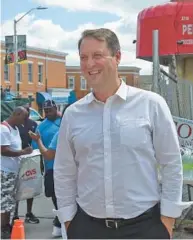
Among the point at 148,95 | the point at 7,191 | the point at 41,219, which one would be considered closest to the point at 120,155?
the point at 148,95

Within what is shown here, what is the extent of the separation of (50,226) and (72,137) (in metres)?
4.08

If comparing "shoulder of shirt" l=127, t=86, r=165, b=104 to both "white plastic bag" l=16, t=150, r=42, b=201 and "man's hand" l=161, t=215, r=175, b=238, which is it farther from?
"white plastic bag" l=16, t=150, r=42, b=201

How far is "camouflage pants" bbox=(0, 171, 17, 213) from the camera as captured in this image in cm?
582

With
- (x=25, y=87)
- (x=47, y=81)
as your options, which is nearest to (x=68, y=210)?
(x=25, y=87)

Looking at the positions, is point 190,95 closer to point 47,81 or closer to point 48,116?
point 48,116

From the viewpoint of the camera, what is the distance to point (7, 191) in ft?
19.2

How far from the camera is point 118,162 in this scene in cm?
246

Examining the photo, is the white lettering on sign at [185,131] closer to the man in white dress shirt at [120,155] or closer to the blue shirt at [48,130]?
the blue shirt at [48,130]

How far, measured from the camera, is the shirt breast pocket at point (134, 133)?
2445 mm

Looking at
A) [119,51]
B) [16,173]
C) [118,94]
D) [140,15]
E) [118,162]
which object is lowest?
[16,173]

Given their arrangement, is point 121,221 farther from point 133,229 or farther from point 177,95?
point 177,95

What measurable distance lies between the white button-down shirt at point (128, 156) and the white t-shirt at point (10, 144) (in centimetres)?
336

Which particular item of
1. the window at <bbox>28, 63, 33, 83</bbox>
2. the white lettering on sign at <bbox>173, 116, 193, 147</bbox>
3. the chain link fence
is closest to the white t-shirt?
the chain link fence

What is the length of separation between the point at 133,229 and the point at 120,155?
39cm
